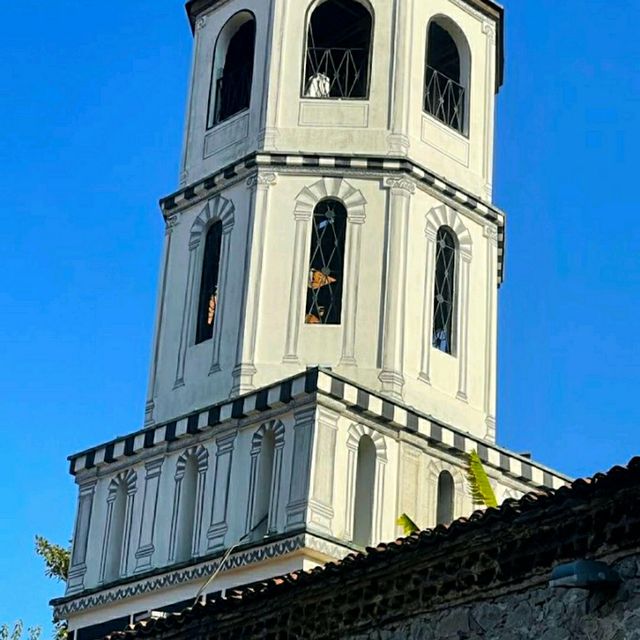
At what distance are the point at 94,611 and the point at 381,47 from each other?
1010cm

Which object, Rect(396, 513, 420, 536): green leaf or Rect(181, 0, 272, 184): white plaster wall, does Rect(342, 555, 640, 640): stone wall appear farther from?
Rect(181, 0, 272, 184): white plaster wall

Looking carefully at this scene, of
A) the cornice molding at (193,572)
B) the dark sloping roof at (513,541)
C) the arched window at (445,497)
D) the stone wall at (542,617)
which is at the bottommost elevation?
the stone wall at (542,617)

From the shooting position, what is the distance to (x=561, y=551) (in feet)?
38.8

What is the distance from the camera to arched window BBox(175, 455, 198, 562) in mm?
23891

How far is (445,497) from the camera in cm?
2422

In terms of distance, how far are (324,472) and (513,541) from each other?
1053cm

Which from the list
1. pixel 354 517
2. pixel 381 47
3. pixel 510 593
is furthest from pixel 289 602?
pixel 381 47

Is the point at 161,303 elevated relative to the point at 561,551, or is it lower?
elevated

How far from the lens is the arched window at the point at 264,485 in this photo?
2288 cm

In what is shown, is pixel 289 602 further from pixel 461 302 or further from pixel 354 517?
pixel 461 302

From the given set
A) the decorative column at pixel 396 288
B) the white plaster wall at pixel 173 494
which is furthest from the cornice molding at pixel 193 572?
the decorative column at pixel 396 288

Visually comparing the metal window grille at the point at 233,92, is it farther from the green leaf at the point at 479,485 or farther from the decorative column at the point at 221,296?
the green leaf at the point at 479,485

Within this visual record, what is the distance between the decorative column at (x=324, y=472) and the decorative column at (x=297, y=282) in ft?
5.33

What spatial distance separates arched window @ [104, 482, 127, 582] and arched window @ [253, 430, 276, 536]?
3.08m
